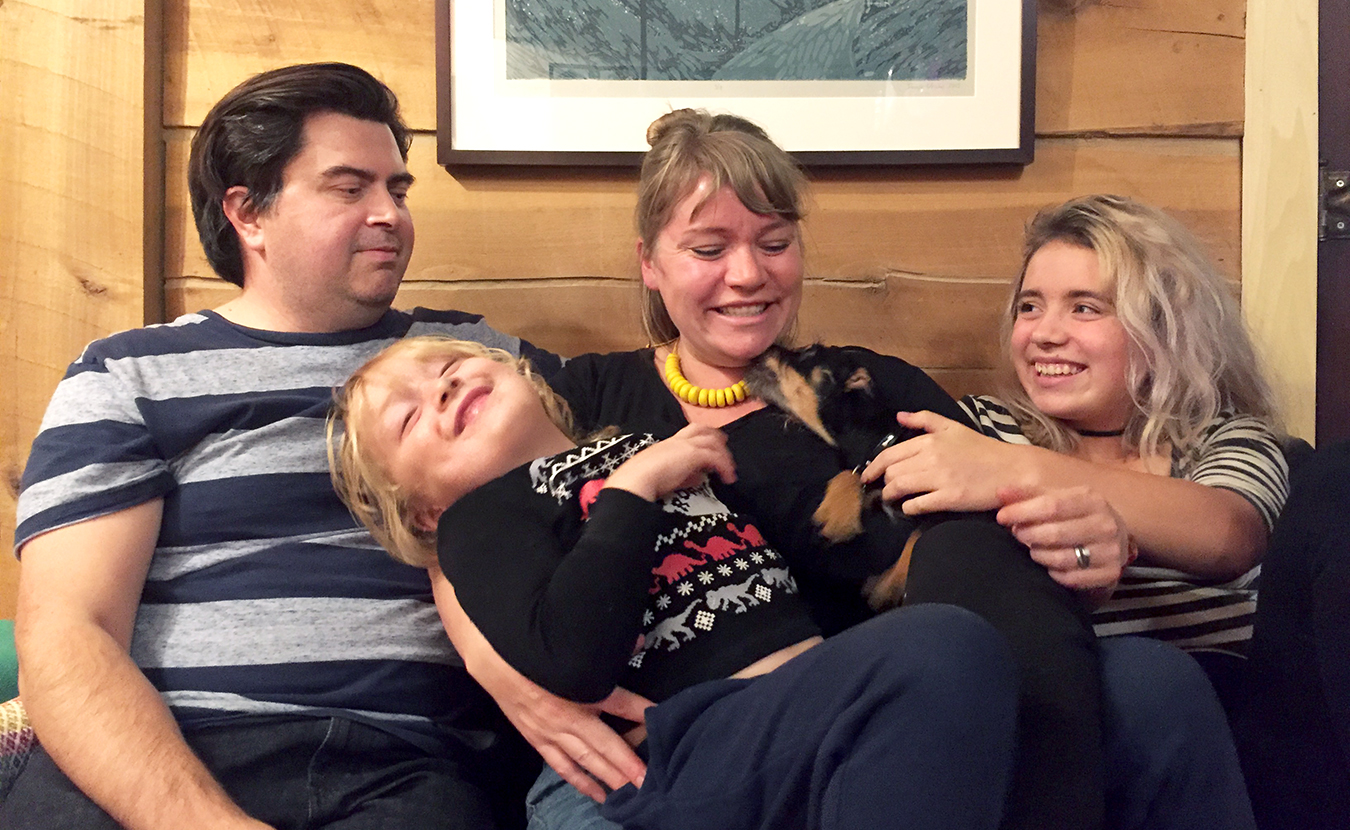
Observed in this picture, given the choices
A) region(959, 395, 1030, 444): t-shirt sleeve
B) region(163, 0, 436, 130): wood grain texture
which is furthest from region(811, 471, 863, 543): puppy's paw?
region(163, 0, 436, 130): wood grain texture

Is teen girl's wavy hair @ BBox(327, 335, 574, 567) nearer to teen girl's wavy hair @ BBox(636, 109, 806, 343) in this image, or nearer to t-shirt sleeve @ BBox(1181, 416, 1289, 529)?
teen girl's wavy hair @ BBox(636, 109, 806, 343)

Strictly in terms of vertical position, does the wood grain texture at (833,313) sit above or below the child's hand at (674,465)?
above

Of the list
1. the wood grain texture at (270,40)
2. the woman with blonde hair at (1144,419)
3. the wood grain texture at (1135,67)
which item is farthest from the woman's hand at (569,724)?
the wood grain texture at (1135,67)

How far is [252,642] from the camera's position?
4.08 ft

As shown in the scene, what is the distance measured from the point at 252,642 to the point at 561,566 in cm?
53

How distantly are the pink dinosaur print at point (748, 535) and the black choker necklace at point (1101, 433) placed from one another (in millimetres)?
686

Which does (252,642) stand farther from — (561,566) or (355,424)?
(561,566)

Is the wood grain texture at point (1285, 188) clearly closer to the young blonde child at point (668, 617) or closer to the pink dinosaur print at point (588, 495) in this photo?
the young blonde child at point (668, 617)

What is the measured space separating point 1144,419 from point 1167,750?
0.71 m

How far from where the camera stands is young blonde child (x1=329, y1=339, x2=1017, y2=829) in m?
0.80

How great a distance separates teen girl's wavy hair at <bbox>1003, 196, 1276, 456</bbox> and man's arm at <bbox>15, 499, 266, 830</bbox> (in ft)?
4.28

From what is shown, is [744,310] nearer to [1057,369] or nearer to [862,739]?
[1057,369]

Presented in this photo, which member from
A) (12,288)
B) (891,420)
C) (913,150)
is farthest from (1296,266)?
(12,288)

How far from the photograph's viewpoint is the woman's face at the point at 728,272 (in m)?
1.36
